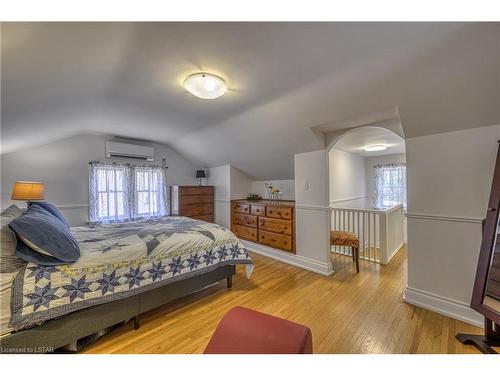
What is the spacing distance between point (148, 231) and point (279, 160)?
2461 millimetres

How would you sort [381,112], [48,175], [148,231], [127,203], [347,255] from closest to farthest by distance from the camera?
[381,112] < [148,231] < [48,175] < [347,255] < [127,203]

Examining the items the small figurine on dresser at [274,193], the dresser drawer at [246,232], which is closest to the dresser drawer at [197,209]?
the dresser drawer at [246,232]

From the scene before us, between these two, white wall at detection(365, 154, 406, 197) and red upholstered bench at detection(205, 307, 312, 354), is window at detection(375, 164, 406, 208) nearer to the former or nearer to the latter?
white wall at detection(365, 154, 406, 197)

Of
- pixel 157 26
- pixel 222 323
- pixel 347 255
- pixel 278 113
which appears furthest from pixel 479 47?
pixel 347 255

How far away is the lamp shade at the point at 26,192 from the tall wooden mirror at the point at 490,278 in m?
4.79

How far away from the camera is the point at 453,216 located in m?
2.00

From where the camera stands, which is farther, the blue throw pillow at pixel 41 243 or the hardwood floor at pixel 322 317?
the hardwood floor at pixel 322 317

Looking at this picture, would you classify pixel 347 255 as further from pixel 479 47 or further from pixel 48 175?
pixel 48 175

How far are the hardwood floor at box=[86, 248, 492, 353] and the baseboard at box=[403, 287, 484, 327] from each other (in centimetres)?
Result: 7

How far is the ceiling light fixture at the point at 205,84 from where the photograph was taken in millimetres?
1744

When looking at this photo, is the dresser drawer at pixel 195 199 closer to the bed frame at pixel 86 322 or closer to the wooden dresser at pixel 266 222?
the wooden dresser at pixel 266 222

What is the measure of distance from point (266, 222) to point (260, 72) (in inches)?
106

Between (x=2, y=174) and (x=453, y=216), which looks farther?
(x=2, y=174)

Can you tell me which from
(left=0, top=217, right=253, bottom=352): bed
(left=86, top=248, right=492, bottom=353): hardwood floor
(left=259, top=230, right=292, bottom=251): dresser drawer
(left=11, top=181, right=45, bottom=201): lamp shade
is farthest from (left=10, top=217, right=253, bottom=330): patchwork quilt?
(left=259, top=230, right=292, bottom=251): dresser drawer
